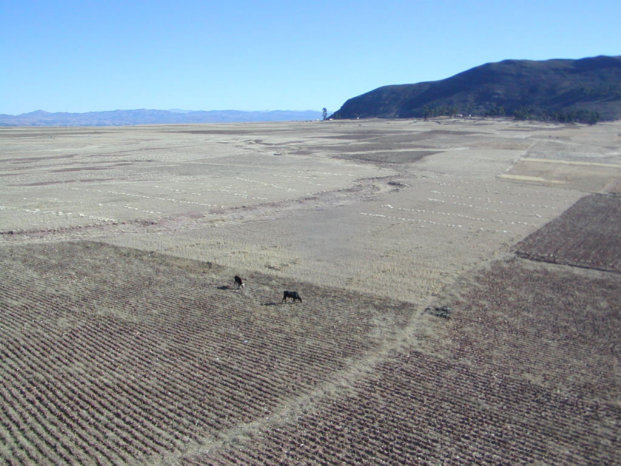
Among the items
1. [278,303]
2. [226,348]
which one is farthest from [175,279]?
[226,348]

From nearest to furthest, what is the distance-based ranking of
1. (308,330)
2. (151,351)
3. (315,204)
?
(151,351)
(308,330)
(315,204)

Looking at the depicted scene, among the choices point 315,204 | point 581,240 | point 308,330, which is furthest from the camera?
point 315,204

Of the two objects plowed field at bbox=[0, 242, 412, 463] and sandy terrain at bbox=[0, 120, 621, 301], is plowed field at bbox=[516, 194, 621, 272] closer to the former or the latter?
sandy terrain at bbox=[0, 120, 621, 301]

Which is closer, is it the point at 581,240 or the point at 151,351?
the point at 151,351

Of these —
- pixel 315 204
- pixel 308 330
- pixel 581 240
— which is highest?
pixel 315 204

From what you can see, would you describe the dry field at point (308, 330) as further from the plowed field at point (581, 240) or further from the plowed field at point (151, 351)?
the plowed field at point (581, 240)

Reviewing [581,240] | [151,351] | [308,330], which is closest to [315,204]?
[581,240]

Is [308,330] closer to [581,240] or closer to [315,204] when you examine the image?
[581,240]

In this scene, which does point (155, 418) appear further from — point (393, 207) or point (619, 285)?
point (393, 207)

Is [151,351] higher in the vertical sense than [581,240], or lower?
lower
